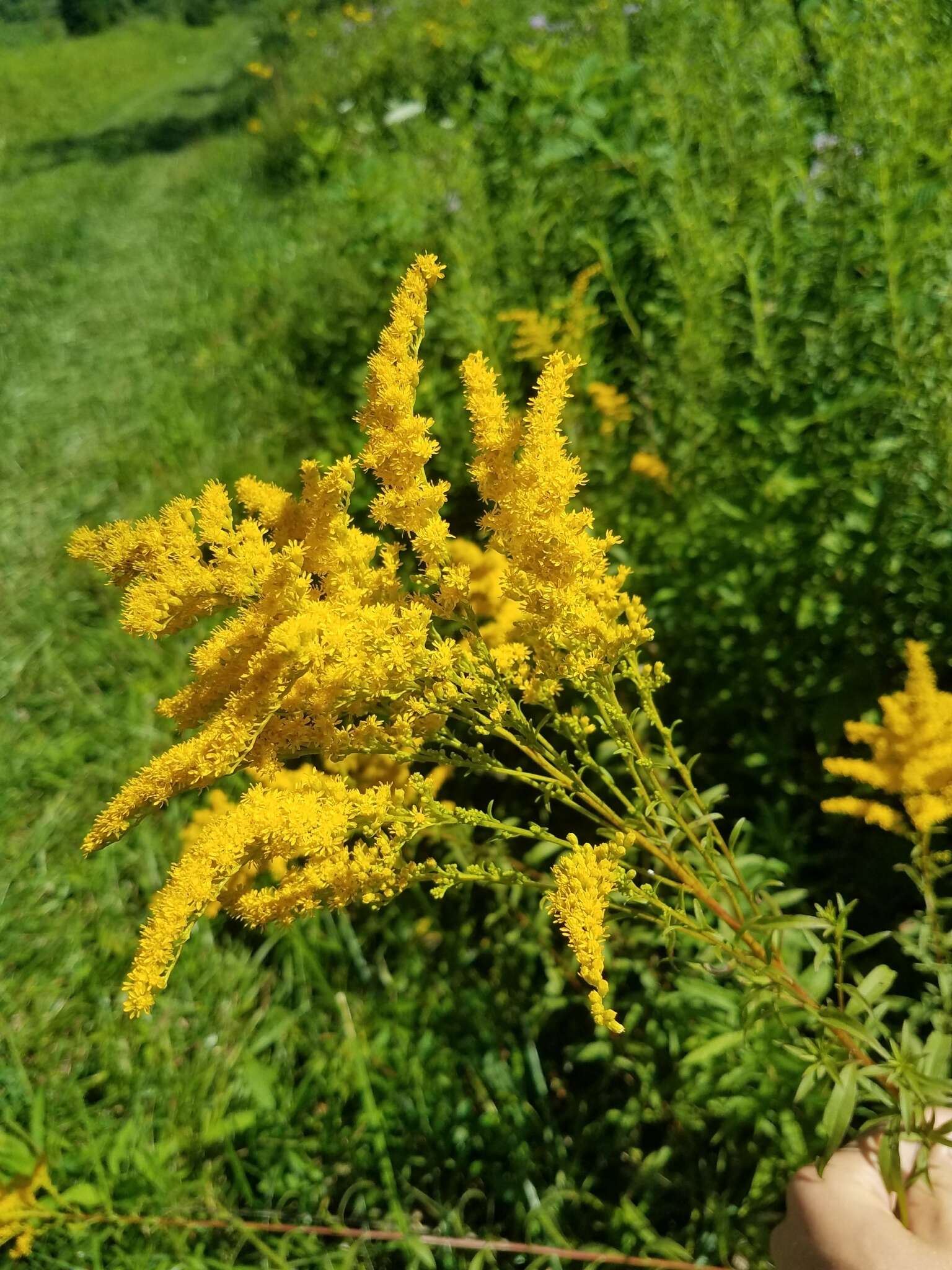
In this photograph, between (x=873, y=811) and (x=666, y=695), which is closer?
(x=873, y=811)

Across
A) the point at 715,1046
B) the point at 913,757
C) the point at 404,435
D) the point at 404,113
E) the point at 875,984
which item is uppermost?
the point at 404,113

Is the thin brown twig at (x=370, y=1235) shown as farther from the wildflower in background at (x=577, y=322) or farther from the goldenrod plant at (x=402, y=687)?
the wildflower in background at (x=577, y=322)

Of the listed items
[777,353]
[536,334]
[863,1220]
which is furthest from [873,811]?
A: [536,334]

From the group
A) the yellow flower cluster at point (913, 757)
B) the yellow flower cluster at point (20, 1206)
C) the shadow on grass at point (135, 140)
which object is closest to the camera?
the yellow flower cluster at point (913, 757)

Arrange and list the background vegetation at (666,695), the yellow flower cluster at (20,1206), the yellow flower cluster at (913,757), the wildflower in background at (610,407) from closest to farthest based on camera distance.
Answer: the yellow flower cluster at (913,757) < the yellow flower cluster at (20,1206) < the background vegetation at (666,695) < the wildflower in background at (610,407)

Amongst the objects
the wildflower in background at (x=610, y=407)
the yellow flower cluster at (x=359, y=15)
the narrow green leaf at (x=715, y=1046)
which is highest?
the yellow flower cluster at (x=359, y=15)

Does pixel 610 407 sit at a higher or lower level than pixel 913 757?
higher

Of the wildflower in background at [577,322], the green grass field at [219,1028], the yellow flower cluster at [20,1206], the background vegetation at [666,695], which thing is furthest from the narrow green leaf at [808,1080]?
the wildflower in background at [577,322]

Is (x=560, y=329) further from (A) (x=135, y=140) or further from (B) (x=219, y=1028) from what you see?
(A) (x=135, y=140)

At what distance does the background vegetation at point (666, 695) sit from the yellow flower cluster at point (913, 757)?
19.6 inches

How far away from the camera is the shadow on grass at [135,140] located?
13734 millimetres

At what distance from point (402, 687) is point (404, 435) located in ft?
1.26

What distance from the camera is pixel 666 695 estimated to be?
2.79m

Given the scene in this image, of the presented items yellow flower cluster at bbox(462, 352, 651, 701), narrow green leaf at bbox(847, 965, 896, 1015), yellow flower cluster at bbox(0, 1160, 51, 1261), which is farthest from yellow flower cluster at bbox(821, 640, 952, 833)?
yellow flower cluster at bbox(0, 1160, 51, 1261)
